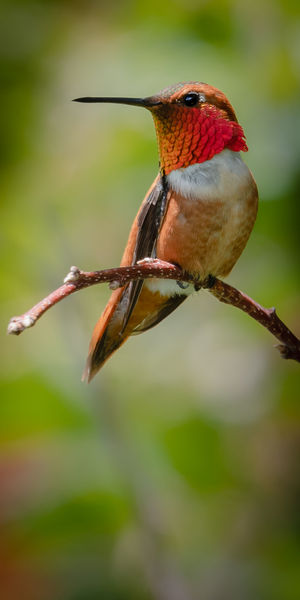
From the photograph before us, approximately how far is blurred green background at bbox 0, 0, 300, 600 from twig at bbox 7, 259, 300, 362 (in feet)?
3.11

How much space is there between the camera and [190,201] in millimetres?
1004

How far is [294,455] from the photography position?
229 centimetres

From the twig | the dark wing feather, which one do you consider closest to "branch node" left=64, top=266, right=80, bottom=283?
the twig

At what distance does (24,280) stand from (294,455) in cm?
104

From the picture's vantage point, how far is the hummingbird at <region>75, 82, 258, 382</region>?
2.82 ft

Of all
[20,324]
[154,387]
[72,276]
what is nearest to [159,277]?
[72,276]

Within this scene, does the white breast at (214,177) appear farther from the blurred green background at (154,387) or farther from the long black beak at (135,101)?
the blurred green background at (154,387)

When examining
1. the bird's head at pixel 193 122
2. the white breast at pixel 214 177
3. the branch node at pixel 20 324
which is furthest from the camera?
the white breast at pixel 214 177

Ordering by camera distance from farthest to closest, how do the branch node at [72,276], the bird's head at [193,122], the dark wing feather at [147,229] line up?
the dark wing feather at [147,229] < the bird's head at [193,122] < the branch node at [72,276]

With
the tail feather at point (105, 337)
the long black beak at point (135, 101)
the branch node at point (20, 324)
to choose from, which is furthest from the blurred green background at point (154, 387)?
the branch node at point (20, 324)

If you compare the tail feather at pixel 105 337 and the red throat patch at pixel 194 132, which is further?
the tail feather at pixel 105 337

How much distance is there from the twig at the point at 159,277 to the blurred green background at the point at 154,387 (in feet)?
3.11

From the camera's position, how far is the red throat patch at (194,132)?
2.78 feet

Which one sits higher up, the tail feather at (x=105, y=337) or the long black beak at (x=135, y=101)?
the long black beak at (x=135, y=101)
